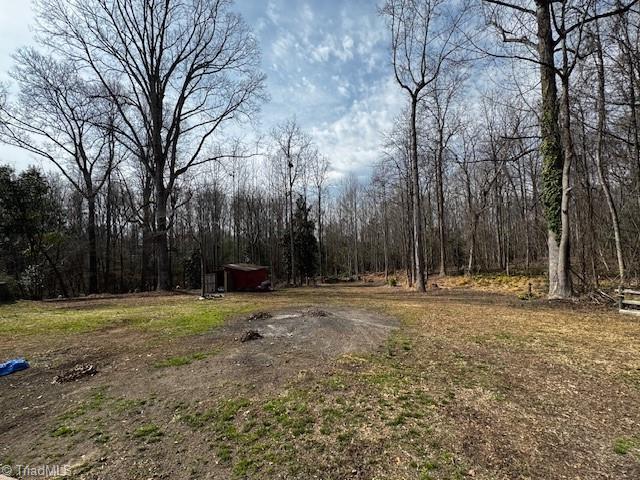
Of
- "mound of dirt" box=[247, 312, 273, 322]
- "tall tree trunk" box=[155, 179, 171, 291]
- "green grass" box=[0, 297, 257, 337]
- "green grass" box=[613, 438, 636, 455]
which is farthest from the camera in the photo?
"tall tree trunk" box=[155, 179, 171, 291]

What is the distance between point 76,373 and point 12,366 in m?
1.11

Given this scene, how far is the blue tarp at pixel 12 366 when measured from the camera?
17.0 ft

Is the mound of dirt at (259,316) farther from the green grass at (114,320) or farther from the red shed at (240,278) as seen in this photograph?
the red shed at (240,278)

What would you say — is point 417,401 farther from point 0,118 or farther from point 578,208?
point 0,118

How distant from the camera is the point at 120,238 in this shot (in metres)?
33.5

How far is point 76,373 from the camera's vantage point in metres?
5.10

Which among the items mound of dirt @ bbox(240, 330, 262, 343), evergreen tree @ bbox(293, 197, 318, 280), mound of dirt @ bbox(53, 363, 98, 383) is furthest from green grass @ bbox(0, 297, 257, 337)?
evergreen tree @ bbox(293, 197, 318, 280)

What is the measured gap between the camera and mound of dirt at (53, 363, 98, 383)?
195 inches

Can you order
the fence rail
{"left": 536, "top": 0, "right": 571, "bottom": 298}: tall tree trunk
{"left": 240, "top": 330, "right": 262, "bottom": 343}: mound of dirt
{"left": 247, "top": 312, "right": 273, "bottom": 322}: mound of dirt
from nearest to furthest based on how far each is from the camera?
1. {"left": 240, "top": 330, "right": 262, "bottom": 343}: mound of dirt
2. the fence rail
3. {"left": 247, "top": 312, "right": 273, "bottom": 322}: mound of dirt
4. {"left": 536, "top": 0, "right": 571, "bottom": 298}: tall tree trunk

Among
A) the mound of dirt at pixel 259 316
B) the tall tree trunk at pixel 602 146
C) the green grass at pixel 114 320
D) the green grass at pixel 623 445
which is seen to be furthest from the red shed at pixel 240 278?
the green grass at pixel 623 445

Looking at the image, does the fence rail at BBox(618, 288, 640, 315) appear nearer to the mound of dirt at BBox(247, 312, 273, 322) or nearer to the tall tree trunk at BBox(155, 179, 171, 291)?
the mound of dirt at BBox(247, 312, 273, 322)

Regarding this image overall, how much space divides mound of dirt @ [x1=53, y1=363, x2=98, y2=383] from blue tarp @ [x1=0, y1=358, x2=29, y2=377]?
763mm

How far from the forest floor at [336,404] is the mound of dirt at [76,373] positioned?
0.25ft

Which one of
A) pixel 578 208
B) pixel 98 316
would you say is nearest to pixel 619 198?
pixel 578 208
